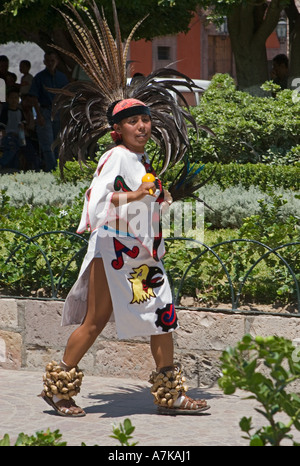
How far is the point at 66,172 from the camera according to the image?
10.7 meters

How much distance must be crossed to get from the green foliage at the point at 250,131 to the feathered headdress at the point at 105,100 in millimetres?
4757

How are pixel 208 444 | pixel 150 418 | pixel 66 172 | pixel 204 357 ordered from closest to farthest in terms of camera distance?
1. pixel 208 444
2. pixel 150 418
3. pixel 204 357
4. pixel 66 172

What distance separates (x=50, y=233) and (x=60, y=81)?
7782mm

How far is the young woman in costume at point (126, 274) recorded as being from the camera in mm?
5074

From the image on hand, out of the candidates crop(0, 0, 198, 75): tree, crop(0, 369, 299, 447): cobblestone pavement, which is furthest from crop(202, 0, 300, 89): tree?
crop(0, 369, 299, 447): cobblestone pavement

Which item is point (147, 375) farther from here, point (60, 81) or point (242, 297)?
point (60, 81)

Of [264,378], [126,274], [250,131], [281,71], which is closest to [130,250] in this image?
[126,274]

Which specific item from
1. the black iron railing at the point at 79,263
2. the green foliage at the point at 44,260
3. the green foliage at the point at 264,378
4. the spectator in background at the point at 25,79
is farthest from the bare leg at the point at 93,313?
the spectator in background at the point at 25,79

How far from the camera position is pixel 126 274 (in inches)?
201

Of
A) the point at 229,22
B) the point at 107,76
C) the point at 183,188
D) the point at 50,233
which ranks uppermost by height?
the point at 229,22

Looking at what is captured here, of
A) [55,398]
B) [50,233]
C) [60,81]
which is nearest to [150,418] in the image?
[55,398]

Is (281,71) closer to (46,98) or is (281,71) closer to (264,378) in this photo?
(46,98)

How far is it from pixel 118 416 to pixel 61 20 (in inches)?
461

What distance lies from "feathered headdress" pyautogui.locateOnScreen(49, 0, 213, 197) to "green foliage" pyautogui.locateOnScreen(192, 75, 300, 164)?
4.76 metres
